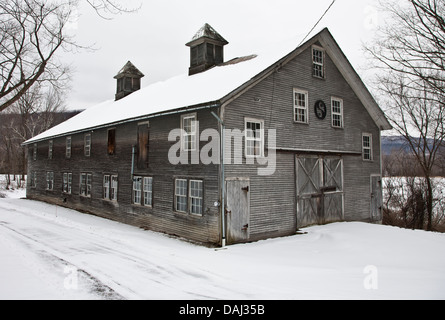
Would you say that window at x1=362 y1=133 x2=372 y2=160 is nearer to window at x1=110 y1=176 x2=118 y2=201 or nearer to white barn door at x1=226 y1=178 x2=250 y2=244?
white barn door at x1=226 y1=178 x2=250 y2=244

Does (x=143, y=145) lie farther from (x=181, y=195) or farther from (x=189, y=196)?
(x=189, y=196)

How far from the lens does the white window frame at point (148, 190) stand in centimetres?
1595

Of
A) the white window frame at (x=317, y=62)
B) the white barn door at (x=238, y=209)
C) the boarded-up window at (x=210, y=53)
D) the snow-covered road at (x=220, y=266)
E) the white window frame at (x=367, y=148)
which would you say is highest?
the boarded-up window at (x=210, y=53)

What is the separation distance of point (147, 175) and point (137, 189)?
51.1 inches

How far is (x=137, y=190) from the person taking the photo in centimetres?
1691

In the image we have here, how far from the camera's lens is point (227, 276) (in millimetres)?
8375

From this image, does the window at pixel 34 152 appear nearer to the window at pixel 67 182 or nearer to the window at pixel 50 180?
the window at pixel 50 180

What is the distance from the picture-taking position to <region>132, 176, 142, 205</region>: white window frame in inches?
658

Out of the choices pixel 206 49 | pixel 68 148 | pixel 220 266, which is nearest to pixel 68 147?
pixel 68 148

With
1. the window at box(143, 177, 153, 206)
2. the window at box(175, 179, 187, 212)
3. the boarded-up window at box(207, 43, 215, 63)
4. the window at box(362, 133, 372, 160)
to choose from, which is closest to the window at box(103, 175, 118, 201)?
the window at box(143, 177, 153, 206)

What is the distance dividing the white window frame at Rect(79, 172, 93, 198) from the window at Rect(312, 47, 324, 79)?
1558 centimetres

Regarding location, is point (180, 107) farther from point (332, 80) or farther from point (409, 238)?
point (409, 238)

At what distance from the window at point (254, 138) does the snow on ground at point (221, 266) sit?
3685 mm

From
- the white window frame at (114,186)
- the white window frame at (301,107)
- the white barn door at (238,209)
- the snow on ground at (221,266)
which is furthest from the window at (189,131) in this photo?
the white window frame at (114,186)
